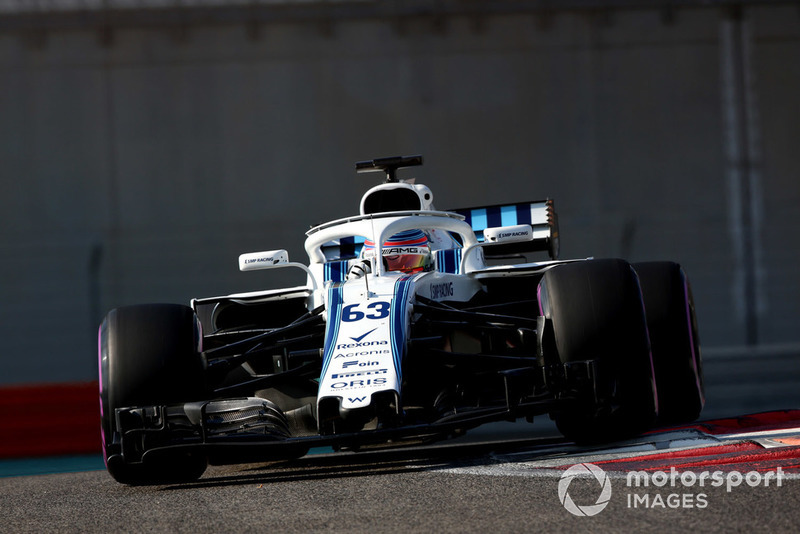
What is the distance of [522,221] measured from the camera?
930 centimetres

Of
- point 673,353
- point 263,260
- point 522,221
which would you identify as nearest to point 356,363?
point 263,260

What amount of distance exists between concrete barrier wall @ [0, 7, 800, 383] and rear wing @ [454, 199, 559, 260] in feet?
14.7

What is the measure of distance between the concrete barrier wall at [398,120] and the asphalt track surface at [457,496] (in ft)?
25.0

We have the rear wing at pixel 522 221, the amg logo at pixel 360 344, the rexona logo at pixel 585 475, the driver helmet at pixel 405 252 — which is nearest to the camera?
the rexona logo at pixel 585 475

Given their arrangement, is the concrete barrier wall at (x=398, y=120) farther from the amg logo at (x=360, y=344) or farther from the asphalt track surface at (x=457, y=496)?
the amg logo at (x=360, y=344)

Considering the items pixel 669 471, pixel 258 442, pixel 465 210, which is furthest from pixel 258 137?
pixel 669 471

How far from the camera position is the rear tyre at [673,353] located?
22.8 feet

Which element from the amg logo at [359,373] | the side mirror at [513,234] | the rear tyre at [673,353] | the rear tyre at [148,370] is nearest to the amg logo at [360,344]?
the amg logo at [359,373]

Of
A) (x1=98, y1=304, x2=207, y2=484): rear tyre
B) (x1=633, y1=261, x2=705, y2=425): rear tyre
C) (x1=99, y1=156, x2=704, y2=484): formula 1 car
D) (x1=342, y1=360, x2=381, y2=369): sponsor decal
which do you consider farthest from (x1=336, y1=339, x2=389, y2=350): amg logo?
(x1=633, y1=261, x2=705, y2=425): rear tyre

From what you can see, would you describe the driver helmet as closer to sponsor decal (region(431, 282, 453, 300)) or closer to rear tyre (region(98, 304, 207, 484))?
sponsor decal (region(431, 282, 453, 300))

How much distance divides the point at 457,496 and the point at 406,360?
1558 millimetres

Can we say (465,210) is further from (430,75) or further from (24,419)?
(430,75)

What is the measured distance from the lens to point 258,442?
5.49 metres

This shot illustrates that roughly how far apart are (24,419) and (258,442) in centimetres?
484
